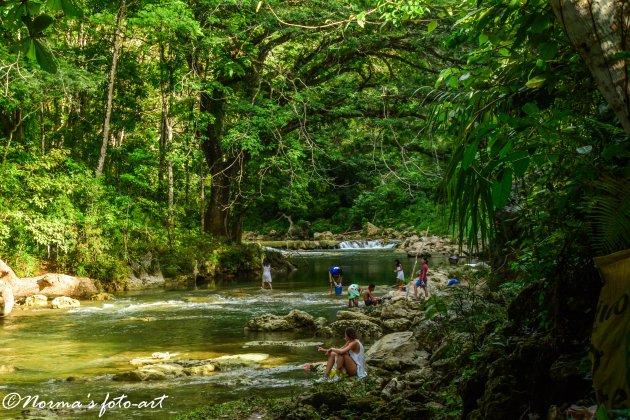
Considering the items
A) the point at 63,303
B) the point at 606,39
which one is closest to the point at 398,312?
A: the point at 63,303

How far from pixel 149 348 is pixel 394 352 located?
4698 millimetres

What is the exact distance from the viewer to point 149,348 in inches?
450

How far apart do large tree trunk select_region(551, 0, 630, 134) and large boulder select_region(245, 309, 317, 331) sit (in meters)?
11.4

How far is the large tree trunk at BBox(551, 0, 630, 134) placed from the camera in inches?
87.8

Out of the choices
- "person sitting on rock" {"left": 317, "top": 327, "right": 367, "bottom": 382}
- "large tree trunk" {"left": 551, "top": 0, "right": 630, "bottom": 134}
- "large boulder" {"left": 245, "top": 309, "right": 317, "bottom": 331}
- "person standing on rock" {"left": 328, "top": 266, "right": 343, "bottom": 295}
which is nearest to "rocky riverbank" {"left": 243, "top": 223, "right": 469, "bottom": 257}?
"person standing on rock" {"left": 328, "top": 266, "right": 343, "bottom": 295}

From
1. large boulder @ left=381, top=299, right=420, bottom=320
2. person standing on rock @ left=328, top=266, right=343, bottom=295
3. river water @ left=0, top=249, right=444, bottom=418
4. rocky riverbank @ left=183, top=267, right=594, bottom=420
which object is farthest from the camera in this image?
person standing on rock @ left=328, top=266, right=343, bottom=295

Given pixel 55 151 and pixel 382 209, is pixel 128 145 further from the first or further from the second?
pixel 382 209

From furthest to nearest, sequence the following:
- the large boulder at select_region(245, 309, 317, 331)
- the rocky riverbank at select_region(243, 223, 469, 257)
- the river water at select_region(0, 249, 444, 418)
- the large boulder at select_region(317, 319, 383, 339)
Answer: the rocky riverbank at select_region(243, 223, 469, 257)
the large boulder at select_region(245, 309, 317, 331)
the large boulder at select_region(317, 319, 383, 339)
the river water at select_region(0, 249, 444, 418)

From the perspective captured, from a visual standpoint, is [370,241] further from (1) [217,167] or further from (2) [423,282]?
(2) [423,282]

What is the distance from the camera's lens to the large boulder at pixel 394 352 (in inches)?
360

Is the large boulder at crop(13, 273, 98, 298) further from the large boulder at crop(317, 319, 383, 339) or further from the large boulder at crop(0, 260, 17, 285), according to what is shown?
the large boulder at crop(317, 319, 383, 339)

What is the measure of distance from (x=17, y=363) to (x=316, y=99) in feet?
41.4

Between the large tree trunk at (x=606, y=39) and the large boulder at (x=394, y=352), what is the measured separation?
7095 millimetres

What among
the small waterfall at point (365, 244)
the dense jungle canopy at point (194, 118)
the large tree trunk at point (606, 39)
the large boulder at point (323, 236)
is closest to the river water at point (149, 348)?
the dense jungle canopy at point (194, 118)
